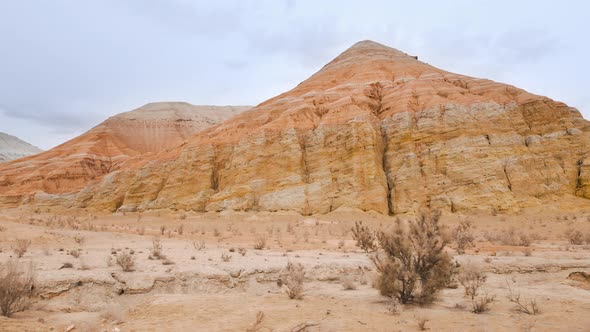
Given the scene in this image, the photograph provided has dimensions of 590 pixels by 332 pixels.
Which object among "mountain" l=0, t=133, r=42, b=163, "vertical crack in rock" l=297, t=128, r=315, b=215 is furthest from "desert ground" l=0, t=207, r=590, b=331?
"mountain" l=0, t=133, r=42, b=163

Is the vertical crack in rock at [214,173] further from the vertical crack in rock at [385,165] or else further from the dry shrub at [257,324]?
the dry shrub at [257,324]

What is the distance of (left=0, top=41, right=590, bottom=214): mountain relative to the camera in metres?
26.1

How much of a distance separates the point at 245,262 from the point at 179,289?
7.52 ft

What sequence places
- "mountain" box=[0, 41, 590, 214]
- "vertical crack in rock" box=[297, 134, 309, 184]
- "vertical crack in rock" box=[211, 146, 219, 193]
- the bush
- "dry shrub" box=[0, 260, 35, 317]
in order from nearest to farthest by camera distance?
"dry shrub" box=[0, 260, 35, 317] → the bush → "mountain" box=[0, 41, 590, 214] → "vertical crack in rock" box=[297, 134, 309, 184] → "vertical crack in rock" box=[211, 146, 219, 193]

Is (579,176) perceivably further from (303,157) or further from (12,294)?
(12,294)

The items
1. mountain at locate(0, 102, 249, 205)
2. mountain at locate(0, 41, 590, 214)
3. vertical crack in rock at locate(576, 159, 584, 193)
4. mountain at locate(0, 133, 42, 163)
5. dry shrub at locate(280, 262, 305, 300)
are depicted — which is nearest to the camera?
dry shrub at locate(280, 262, 305, 300)

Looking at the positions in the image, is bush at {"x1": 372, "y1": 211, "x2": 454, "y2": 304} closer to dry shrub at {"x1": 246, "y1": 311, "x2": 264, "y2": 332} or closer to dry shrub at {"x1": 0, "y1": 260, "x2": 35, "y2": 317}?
dry shrub at {"x1": 246, "y1": 311, "x2": 264, "y2": 332}

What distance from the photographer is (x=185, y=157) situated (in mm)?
35781

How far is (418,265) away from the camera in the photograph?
22.6 ft

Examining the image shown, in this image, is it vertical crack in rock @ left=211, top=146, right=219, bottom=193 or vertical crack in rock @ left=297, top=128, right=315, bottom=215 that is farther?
vertical crack in rock @ left=211, top=146, right=219, bottom=193

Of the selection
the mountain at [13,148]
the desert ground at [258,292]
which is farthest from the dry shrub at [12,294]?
the mountain at [13,148]

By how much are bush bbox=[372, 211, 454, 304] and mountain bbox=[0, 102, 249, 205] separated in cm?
3905

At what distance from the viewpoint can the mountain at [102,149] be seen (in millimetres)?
45575

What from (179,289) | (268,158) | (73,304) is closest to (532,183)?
(268,158)
